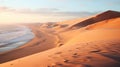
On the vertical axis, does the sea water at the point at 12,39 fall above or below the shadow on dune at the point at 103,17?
below

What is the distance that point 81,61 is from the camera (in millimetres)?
6848

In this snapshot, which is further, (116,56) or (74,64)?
(116,56)

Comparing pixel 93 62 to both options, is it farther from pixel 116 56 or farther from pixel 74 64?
pixel 116 56

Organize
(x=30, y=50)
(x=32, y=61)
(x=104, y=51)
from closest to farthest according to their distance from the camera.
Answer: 1. (x=32, y=61)
2. (x=104, y=51)
3. (x=30, y=50)

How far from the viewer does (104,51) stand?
26.8 ft

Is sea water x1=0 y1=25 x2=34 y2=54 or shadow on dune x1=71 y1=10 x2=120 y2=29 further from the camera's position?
shadow on dune x1=71 y1=10 x2=120 y2=29

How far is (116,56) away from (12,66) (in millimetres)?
3314

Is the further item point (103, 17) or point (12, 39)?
point (103, 17)

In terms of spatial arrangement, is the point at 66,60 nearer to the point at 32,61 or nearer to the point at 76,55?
the point at 76,55

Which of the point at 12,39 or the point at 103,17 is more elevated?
the point at 103,17

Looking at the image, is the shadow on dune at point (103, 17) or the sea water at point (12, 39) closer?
the sea water at point (12, 39)

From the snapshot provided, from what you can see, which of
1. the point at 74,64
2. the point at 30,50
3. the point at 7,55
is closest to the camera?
the point at 74,64

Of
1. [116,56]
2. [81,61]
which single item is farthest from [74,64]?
[116,56]

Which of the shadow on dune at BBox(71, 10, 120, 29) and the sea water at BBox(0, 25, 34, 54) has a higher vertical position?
the shadow on dune at BBox(71, 10, 120, 29)
